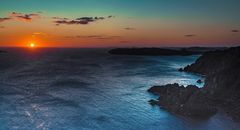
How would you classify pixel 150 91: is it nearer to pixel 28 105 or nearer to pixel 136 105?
pixel 136 105

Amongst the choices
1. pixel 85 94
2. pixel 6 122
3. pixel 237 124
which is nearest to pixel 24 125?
pixel 6 122

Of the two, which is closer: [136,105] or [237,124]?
[237,124]

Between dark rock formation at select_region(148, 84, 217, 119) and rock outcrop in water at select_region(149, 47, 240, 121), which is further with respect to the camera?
rock outcrop in water at select_region(149, 47, 240, 121)

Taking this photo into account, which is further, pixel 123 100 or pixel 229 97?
pixel 123 100

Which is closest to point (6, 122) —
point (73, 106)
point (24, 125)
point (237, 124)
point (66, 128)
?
point (24, 125)

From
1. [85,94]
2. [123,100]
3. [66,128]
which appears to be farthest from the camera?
[85,94]

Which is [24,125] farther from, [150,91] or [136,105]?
[150,91]

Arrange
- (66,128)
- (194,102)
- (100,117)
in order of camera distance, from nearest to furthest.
→ (66,128) < (100,117) < (194,102)

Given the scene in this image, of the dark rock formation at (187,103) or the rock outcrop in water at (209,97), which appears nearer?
the dark rock formation at (187,103)

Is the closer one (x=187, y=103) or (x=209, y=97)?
(x=187, y=103)
